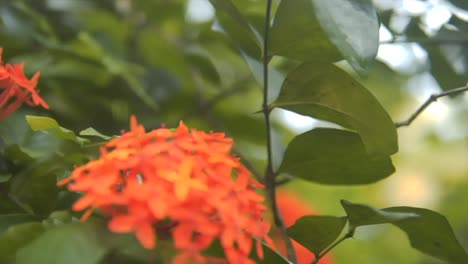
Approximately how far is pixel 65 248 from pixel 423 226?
309mm

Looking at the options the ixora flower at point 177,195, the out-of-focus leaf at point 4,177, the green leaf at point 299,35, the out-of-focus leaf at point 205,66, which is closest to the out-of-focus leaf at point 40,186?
the out-of-focus leaf at point 4,177

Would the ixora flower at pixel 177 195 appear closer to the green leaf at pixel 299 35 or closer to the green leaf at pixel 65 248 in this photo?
the green leaf at pixel 65 248

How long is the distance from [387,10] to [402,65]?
256mm

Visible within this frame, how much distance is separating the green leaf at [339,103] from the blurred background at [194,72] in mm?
67

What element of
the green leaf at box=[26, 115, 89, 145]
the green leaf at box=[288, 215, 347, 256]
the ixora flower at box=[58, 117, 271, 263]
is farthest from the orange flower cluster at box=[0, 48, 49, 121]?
the green leaf at box=[288, 215, 347, 256]

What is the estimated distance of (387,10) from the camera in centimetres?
83

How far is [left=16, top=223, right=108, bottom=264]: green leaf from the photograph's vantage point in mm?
428

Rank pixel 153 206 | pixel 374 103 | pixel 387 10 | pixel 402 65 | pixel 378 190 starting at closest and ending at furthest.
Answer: pixel 153 206, pixel 374 103, pixel 387 10, pixel 402 65, pixel 378 190

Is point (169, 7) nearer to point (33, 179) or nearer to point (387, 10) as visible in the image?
point (387, 10)

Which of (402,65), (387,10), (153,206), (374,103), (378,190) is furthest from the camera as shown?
(378,190)

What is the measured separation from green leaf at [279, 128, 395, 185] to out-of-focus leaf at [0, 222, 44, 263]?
0.86 ft

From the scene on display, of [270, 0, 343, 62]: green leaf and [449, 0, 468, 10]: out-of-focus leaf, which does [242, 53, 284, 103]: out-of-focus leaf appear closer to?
[270, 0, 343, 62]: green leaf

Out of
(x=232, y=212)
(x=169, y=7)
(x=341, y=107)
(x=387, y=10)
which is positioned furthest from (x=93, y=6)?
(x=232, y=212)

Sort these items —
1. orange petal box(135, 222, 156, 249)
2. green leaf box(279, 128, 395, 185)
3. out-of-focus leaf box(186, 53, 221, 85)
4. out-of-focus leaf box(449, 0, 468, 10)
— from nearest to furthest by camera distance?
orange petal box(135, 222, 156, 249)
green leaf box(279, 128, 395, 185)
out-of-focus leaf box(449, 0, 468, 10)
out-of-focus leaf box(186, 53, 221, 85)
